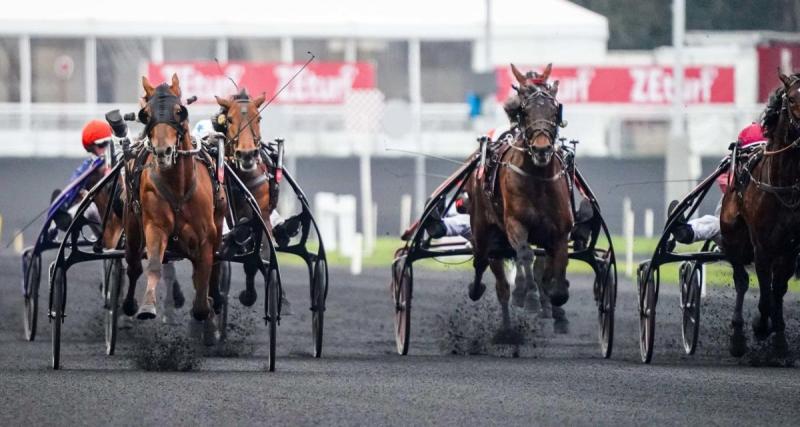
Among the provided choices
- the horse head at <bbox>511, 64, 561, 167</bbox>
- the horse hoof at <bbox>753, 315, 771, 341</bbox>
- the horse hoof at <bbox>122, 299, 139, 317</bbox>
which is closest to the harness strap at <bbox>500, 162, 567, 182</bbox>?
the horse head at <bbox>511, 64, 561, 167</bbox>

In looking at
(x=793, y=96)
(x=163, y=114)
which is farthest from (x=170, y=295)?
(x=793, y=96)

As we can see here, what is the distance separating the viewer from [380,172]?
116 ft

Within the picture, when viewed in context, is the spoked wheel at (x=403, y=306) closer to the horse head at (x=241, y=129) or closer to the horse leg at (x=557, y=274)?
the horse leg at (x=557, y=274)

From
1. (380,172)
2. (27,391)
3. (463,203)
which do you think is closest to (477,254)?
(463,203)

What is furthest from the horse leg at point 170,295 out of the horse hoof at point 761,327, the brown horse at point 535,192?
the horse hoof at point 761,327

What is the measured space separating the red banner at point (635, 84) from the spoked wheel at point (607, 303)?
2246 cm

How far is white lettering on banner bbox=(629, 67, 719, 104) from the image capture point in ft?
119

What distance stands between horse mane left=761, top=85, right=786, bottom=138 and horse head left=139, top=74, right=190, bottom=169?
3.42 meters

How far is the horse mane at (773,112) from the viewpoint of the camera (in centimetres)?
1216

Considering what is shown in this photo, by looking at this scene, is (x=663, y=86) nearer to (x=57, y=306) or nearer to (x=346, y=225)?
(x=346, y=225)

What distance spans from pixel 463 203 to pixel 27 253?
147 inches

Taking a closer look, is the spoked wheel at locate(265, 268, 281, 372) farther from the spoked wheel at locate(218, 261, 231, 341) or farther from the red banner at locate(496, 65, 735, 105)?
the red banner at locate(496, 65, 735, 105)

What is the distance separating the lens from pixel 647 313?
506 inches

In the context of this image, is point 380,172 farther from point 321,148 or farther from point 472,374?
point 472,374
